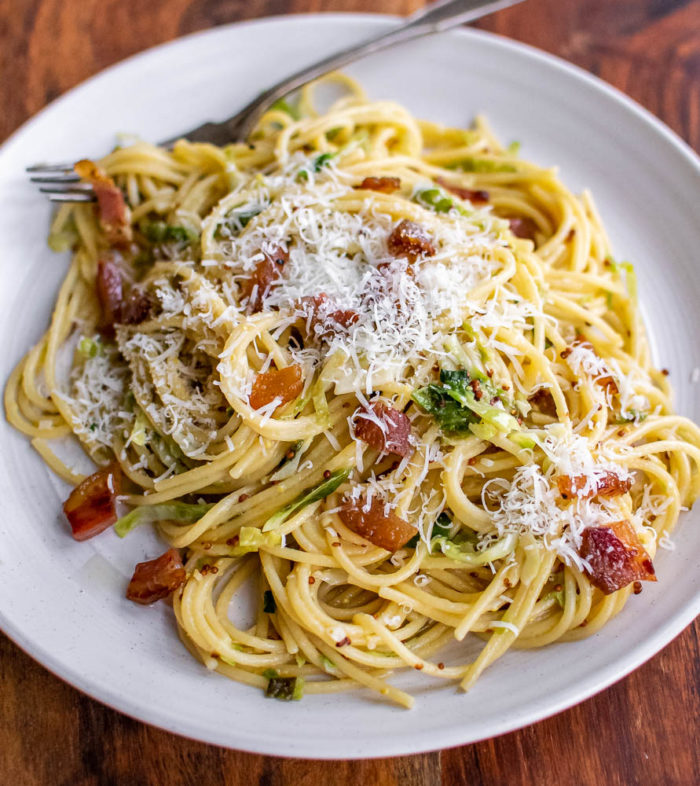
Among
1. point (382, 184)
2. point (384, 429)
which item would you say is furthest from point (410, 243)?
point (384, 429)

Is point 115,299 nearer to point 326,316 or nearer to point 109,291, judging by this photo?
point 109,291

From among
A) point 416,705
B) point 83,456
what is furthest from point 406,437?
point 83,456

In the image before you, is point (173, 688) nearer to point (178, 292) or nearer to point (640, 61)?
point (178, 292)

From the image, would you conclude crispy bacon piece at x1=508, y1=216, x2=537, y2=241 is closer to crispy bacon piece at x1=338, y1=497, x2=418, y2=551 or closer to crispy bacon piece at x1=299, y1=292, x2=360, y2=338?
crispy bacon piece at x1=299, y1=292, x2=360, y2=338

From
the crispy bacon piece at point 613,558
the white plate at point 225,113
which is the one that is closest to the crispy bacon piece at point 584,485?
the crispy bacon piece at point 613,558

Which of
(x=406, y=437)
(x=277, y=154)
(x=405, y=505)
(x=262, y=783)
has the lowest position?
(x=262, y=783)

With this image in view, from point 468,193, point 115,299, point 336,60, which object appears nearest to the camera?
point 115,299

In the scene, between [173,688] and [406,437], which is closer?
[173,688]
